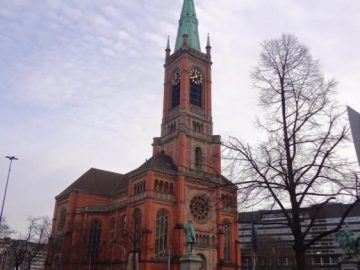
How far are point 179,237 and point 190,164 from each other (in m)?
11.6

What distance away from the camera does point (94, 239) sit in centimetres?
5953

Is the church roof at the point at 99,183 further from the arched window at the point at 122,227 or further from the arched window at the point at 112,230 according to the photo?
the arched window at the point at 122,227

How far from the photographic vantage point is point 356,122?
8.80 m

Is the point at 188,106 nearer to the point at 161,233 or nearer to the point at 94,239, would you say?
the point at 161,233

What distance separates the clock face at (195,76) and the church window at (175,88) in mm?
2224

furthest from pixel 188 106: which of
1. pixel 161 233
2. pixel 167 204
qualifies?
pixel 161 233

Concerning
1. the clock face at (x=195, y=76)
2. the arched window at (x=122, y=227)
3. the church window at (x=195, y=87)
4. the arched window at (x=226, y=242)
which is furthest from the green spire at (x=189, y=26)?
the arched window at (x=226, y=242)

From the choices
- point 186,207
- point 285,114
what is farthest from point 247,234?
point 285,114

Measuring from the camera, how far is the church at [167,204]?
4953cm

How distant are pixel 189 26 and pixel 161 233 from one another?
3927cm

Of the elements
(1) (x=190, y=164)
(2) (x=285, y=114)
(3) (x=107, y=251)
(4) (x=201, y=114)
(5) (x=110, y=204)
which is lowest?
(3) (x=107, y=251)

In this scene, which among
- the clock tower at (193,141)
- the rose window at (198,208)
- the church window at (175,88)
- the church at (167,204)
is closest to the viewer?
the church at (167,204)

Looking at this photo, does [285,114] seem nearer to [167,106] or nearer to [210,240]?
[210,240]

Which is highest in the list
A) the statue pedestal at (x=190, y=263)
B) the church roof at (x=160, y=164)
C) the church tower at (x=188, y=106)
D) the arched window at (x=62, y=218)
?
the church tower at (x=188, y=106)
